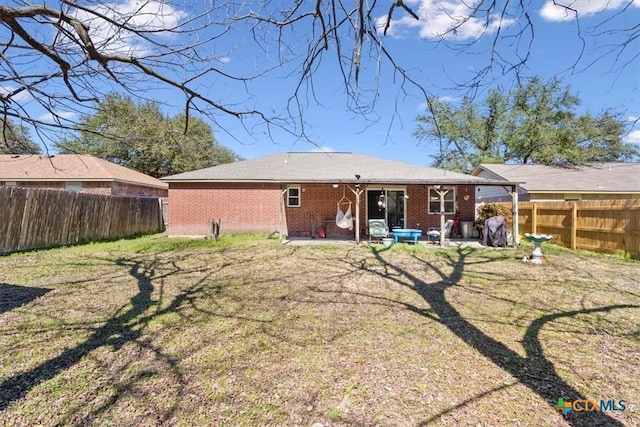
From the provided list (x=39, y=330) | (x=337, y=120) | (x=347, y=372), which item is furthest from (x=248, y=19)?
(x=39, y=330)

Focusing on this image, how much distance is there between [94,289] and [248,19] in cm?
534

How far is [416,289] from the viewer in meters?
5.94

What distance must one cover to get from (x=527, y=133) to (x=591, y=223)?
1859 cm

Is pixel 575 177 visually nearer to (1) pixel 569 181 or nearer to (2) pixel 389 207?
(1) pixel 569 181

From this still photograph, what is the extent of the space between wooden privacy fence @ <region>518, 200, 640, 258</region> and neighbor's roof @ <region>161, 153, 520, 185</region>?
245 cm

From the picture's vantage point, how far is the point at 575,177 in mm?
18516

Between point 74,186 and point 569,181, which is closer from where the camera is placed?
point 74,186

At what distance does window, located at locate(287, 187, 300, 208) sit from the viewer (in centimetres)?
1399

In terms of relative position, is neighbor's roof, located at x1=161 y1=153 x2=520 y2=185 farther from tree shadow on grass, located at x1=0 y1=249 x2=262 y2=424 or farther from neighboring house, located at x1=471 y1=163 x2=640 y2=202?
tree shadow on grass, located at x1=0 y1=249 x2=262 y2=424

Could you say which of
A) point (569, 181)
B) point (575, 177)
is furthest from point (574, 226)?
point (575, 177)

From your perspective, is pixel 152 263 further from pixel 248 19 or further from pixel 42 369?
pixel 248 19

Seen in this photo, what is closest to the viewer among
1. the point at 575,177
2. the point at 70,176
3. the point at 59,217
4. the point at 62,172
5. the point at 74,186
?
the point at 59,217

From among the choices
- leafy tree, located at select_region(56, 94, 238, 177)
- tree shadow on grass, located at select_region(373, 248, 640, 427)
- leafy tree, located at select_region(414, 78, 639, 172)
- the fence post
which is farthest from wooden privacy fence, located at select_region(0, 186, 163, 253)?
leafy tree, located at select_region(414, 78, 639, 172)

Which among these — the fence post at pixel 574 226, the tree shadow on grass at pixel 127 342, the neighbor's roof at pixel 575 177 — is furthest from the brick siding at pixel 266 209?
the tree shadow on grass at pixel 127 342
